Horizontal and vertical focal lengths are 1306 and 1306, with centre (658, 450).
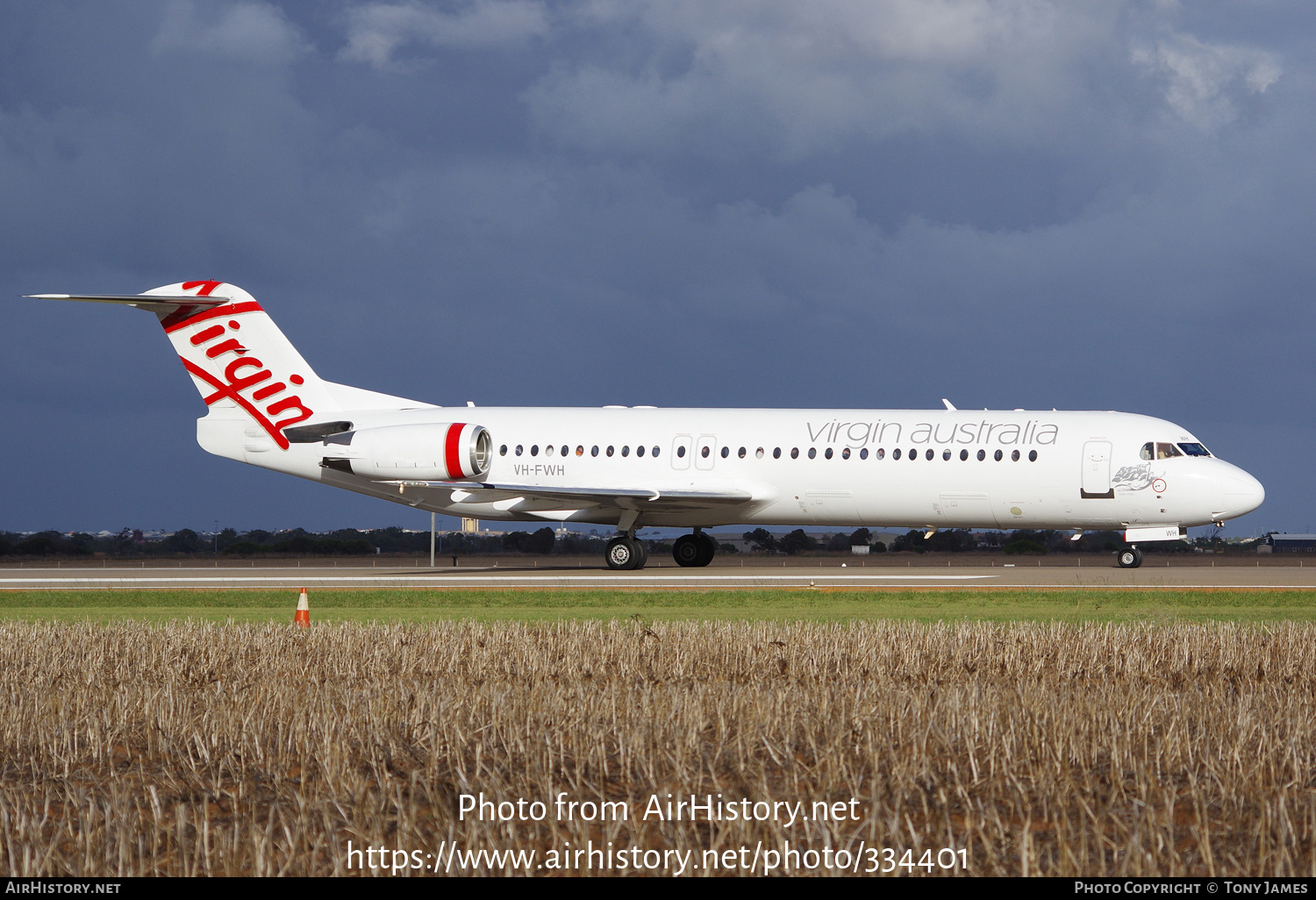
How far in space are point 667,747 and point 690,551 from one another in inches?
1107

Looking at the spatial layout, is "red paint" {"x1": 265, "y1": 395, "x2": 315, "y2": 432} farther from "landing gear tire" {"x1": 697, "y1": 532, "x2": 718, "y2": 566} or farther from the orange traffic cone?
the orange traffic cone

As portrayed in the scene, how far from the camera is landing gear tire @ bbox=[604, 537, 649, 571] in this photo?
108ft

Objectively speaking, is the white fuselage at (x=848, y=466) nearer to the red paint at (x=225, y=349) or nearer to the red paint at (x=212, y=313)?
the red paint at (x=225, y=349)

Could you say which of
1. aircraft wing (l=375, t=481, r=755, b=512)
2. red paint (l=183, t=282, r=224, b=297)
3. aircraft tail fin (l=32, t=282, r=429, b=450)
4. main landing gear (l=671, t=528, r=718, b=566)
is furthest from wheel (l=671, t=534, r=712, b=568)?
red paint (l=183, t=282, r=224, b=297)

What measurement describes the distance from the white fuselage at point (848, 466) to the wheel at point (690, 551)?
1718 millimetres

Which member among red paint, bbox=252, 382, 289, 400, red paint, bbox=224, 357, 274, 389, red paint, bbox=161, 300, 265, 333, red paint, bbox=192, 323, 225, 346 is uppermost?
red paint, bbox=161, 300, 265, 333

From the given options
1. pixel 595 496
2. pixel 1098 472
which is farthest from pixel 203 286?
pixel 1098 472

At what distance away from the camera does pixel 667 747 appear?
793 cm

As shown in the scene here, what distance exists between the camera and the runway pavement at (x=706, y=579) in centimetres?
2595

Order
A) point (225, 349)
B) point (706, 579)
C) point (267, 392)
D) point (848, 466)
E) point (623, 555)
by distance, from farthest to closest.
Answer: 1. point (225, 349)
2. point (267, 392)
3. point (623, 555)
4. point (848, 466)
5. point (706, 579)

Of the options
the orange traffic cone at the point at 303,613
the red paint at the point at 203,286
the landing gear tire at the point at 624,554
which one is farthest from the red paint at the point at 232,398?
the orange traffic cone at the point at 303,613

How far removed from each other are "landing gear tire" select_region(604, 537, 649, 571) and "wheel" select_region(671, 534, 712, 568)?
3.00 m

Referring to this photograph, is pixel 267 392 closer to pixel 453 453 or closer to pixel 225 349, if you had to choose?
pixel 225 349

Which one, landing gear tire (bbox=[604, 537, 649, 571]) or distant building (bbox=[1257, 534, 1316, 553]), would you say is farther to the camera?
distant building (bbox=[1257, 534, 1316, 553])
